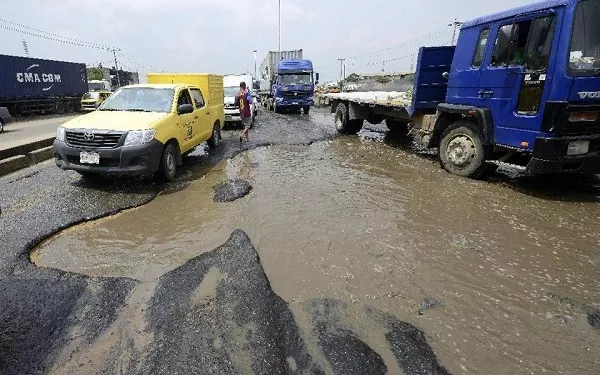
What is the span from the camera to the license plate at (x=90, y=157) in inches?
216

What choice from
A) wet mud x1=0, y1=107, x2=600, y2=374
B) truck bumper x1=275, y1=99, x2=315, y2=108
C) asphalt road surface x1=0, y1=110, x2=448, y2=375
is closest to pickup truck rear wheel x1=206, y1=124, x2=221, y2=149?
wet mud x1=0, y1=107, x2=600, y2=374

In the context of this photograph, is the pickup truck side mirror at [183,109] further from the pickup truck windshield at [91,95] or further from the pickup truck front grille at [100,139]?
the pickup truck windshield at [91,95]

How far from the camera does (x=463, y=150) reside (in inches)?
261

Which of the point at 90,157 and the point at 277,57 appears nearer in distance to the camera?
the point at 90,157

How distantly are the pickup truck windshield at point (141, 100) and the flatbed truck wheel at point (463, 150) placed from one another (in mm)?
5205

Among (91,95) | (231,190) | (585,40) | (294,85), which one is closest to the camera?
(585,40)

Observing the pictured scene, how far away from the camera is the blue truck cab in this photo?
791 inches

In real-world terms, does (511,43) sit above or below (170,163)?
above

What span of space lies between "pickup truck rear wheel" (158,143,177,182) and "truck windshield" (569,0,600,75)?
6.09m

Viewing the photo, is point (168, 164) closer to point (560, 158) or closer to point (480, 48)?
point (480, 48)

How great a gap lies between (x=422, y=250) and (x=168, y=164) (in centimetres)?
440

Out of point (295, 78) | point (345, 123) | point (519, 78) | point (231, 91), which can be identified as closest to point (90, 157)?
point (519, 78)

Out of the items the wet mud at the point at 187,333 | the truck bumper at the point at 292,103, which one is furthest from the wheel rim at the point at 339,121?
the wet mud at the point at 187,333

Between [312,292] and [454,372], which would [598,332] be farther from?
[312,292]
